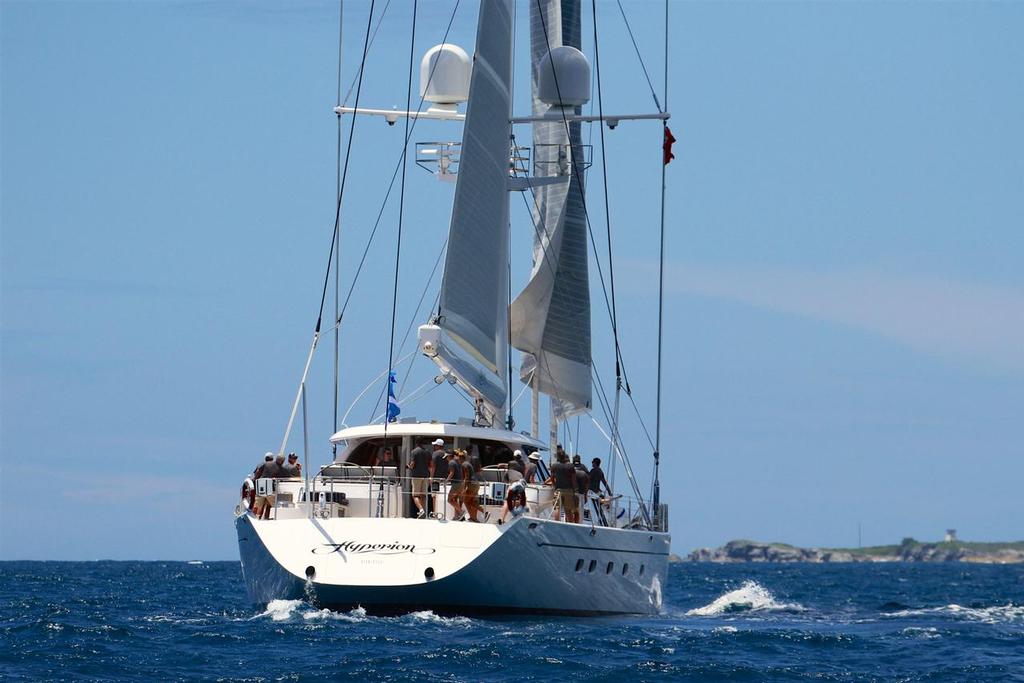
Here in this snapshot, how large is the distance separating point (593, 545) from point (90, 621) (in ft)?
21.6

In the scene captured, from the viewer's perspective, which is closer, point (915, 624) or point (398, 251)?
point (398, 251)

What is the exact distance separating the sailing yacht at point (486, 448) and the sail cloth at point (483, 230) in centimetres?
3

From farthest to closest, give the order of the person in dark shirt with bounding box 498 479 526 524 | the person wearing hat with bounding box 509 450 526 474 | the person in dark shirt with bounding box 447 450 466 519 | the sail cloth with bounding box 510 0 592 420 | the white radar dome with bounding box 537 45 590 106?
the sail cloth with bounding box 510 0 592 420 < the white radar dome with bounding box 537 45 590 106 < the person wearing hat with bounding box 509 450 526 474 < the person in dark shirt with bounding box 447 450 466 519 < the person in dark shirt with bounding box 498 479 526 524

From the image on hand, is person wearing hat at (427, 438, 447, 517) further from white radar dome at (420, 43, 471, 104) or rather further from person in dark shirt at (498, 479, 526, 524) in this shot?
white radar dome at (420, 43, 471, 104)

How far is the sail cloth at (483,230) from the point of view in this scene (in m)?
21.3

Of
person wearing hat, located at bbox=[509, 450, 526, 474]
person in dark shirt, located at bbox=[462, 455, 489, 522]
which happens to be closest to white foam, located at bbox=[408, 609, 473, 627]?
person in dark shirt, located at bbox=[462, 455, 489, 522]

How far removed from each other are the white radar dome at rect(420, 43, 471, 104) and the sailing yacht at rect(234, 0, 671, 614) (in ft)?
0.08

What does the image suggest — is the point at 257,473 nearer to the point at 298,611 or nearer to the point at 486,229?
the point at 298,611

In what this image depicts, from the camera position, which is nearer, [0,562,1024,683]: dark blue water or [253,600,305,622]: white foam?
[0,562,1024,683]: dark blue water

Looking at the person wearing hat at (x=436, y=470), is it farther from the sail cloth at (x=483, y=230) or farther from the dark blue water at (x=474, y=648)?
the dark blue water at (x=474, y=648)

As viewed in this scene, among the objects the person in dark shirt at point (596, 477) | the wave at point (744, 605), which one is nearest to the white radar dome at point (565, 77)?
the person in dark shirt at point (596, 477)

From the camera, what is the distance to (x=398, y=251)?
20.5 metres

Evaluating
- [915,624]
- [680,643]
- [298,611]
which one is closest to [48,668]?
[298,611]

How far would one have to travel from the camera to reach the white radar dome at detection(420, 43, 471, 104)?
90.3ft
